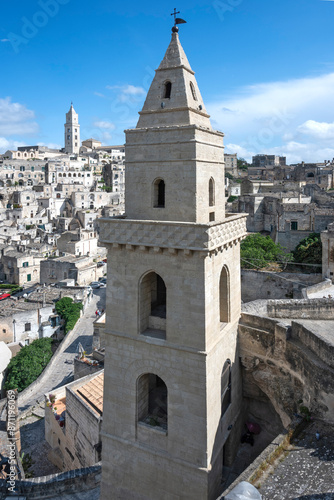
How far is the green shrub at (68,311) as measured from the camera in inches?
1421

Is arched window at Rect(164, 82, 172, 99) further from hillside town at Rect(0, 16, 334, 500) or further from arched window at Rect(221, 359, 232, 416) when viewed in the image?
arched window at Rect(221, 359, 232, 416)

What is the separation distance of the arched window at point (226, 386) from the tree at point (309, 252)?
21907mm

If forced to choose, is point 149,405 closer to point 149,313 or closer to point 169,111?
point 149,313

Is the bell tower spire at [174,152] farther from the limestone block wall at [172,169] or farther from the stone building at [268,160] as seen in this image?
the stone building at [268,160]

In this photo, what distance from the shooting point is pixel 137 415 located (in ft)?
36.9

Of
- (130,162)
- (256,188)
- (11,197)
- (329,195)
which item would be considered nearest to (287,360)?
(130,162)

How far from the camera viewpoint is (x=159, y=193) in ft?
37.3

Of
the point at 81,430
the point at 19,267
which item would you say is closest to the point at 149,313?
the point at 81,430

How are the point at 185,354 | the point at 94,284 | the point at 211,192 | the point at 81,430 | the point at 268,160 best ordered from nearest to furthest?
the point at 185,354 → the point at 211,192 → the point at 81,430 → the point at 94,284 → the point at 268,160

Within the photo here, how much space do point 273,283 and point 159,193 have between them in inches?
800

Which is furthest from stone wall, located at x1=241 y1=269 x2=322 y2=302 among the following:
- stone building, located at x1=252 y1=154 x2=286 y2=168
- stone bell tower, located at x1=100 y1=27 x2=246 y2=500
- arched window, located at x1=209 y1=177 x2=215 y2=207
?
stone building, located at x1=252 y1=154 x2=286 y2=168

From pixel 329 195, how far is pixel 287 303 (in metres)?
37.1

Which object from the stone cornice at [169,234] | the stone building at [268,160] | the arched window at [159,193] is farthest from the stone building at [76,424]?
the stone building at [268,160]

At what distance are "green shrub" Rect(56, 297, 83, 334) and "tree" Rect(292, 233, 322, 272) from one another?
67.3ft
